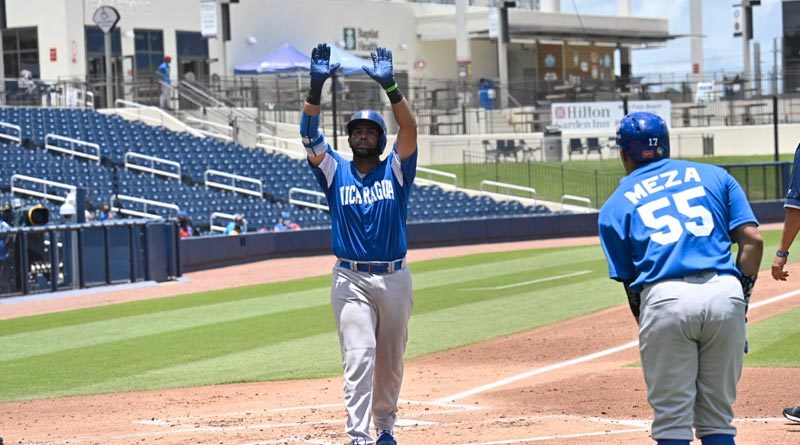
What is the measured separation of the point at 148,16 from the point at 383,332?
43837 mm

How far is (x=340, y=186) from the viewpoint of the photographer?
7680 mm

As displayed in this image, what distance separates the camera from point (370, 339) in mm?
7484

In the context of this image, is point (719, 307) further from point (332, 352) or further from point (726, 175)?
point (332, 352)

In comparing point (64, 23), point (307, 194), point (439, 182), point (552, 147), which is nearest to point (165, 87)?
point (64, 23)

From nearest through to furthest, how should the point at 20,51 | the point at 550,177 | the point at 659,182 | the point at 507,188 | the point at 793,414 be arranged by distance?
the point at 659,182 → the point at 793,414 → the point at 507,188 → the point at 550,177 → the point at 20,51

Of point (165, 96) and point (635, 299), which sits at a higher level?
point (165, 96)

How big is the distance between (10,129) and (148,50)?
15557 millimetres

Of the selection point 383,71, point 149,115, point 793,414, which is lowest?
point 793,414

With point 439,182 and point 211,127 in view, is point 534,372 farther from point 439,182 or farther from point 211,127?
point 211,127

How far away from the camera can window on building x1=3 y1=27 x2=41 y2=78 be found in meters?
47.3

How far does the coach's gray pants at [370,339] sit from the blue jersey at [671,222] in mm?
1897

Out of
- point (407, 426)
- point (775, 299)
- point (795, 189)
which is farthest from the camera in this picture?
point (775, 299)

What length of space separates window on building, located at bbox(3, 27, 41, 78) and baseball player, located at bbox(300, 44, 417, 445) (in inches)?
1644

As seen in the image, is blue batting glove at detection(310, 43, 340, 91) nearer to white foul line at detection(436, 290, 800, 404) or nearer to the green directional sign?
white foul line at detection(436, 290, 800, 404)
